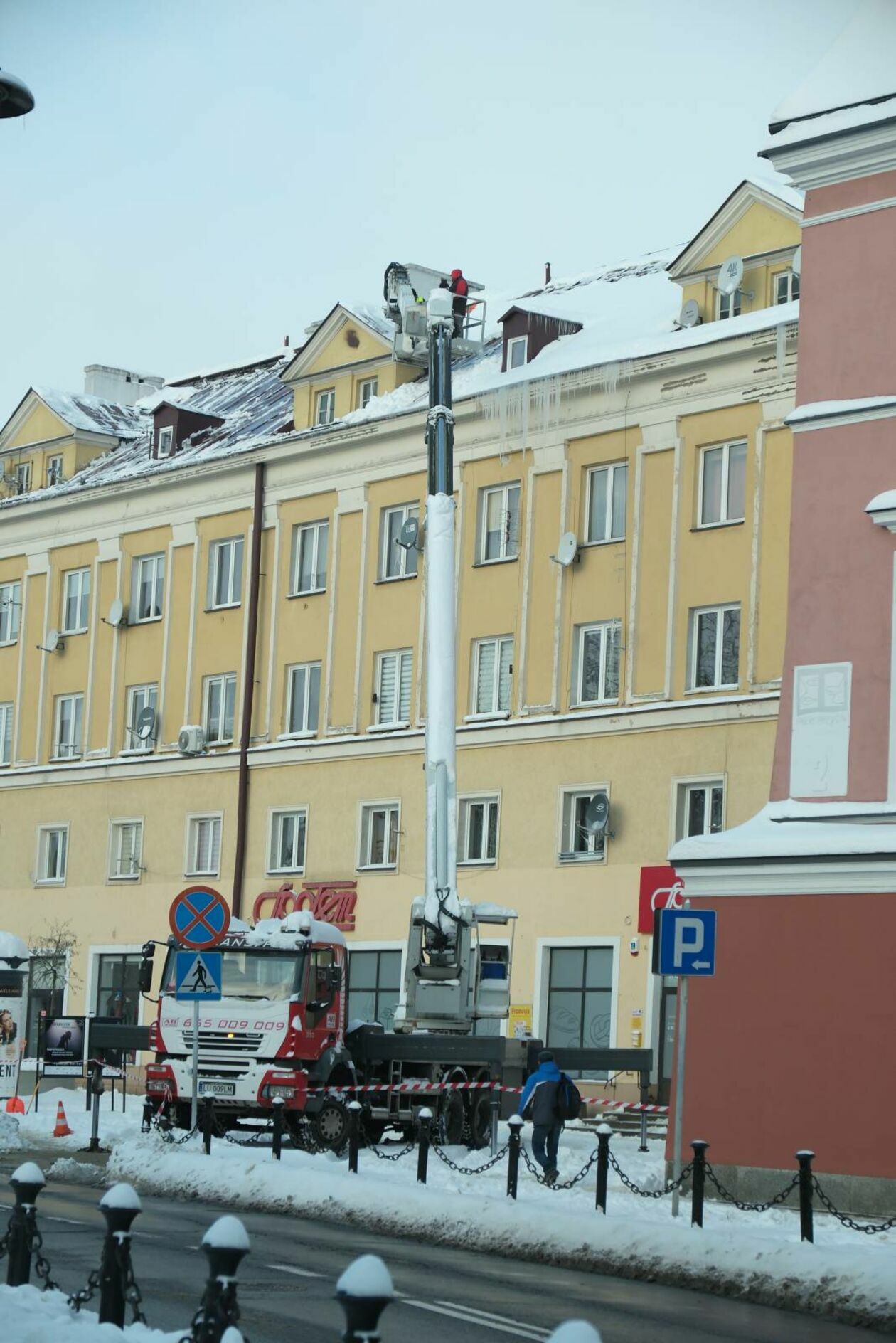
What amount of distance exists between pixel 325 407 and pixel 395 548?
17.3 feet

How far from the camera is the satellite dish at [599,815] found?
39062mm

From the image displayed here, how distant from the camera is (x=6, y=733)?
52.9 meters

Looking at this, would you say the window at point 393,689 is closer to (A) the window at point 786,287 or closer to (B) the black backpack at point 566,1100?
(A) the window at point 786,287

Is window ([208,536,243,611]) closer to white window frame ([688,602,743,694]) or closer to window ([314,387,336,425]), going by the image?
window ([314,387,336,425])

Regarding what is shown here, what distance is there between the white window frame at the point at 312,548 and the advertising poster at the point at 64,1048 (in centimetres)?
1094

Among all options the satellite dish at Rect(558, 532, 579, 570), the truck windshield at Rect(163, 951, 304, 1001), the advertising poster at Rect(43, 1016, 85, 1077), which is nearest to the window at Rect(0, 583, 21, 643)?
the advertising poster at Rect(43, 1016, 85, 1077)

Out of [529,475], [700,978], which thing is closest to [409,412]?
[529,475]

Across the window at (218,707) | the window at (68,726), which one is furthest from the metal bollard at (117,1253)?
the window at (68,726)

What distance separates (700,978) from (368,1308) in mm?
16513

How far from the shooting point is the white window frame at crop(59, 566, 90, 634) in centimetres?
5116

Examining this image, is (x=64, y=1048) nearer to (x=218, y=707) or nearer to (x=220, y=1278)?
(x=218, y=707)

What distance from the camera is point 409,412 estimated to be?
144ft

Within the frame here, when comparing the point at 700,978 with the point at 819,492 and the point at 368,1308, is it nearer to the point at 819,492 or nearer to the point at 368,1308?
the point at 819,492

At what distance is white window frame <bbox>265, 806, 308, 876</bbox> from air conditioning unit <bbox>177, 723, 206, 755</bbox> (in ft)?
8.41
